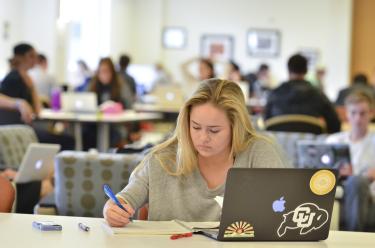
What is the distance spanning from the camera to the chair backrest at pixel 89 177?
14.9 ft

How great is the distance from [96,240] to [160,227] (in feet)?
1.05

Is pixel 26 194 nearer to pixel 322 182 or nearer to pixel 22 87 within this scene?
pixel 322 182

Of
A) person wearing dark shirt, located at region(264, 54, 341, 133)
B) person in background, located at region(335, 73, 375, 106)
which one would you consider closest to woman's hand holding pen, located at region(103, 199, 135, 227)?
person wearing dark shirt, located at region(264, 54, 341, 133)

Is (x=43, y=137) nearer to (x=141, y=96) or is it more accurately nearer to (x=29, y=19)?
(x=29, y=19)

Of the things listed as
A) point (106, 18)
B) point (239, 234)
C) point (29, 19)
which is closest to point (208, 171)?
point (239, 234)

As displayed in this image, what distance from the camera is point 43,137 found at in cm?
830

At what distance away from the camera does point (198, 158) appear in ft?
10.5

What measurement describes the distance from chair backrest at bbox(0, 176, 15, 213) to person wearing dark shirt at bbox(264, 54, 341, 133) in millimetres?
4975

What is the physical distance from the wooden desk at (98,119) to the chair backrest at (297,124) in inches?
79.6

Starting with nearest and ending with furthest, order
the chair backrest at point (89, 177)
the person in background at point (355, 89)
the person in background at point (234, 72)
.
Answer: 1. the chair backrest at point (89, 177)
2. the person in background at point (355, 89)
3. the person in background at point (234, 72)

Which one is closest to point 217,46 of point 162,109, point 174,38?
point 174,38

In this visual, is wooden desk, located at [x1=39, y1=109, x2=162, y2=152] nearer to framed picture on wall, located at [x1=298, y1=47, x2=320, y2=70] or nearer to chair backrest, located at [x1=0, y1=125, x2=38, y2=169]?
chair backrest, located at [x1=0, y1=125, x2=38, y2=169]

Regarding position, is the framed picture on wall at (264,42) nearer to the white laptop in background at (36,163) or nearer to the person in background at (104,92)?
the person in background at (104,92)

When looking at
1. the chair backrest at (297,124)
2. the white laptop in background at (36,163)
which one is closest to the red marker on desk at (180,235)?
the white laptop in background at (36,163)
